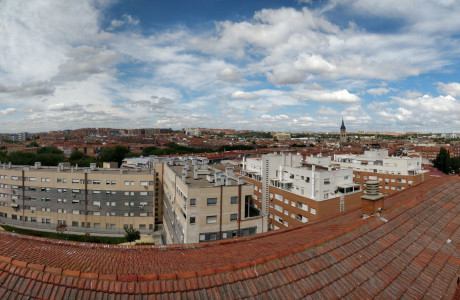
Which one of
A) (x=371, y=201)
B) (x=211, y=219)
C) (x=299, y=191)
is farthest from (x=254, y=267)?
(x=299, y=191)

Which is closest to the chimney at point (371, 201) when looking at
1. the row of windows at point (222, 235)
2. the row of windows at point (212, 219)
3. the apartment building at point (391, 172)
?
→ the row of windows at point (212, 219)

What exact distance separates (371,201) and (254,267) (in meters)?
5.28

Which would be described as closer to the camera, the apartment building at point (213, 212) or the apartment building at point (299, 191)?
the apartment building at point (213, 212)

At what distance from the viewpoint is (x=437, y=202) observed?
873 cm

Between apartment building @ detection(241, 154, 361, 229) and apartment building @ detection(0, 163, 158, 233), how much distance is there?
14.1 metres

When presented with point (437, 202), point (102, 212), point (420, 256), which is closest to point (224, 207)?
point (437, 202)

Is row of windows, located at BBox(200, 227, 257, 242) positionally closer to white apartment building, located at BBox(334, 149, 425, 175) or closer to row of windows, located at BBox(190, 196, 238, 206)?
row of windows, located at BBox(190, 196, 238, 206)

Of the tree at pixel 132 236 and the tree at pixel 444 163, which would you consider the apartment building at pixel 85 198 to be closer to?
the tree at pixel 132 236

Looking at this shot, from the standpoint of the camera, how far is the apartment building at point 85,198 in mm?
32156

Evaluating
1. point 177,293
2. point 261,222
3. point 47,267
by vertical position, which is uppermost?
point 47,267

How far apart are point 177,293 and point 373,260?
375 cm

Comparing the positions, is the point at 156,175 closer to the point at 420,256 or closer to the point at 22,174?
the point at 22,174

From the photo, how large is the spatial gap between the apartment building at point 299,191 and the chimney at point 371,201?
17472mm

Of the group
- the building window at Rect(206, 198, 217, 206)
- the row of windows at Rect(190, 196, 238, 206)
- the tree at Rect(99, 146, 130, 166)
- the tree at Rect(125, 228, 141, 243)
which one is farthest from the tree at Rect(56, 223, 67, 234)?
the tree at Rect(99, 146, 130, 166)
